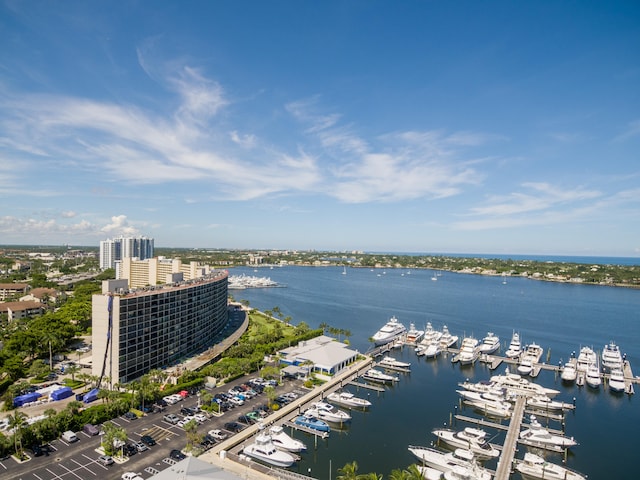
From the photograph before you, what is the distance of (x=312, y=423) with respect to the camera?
38.2 meters

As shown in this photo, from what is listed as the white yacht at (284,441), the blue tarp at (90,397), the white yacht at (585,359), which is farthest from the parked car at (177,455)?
the white yacht at (585,359)

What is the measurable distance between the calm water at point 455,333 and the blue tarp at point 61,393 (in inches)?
1055

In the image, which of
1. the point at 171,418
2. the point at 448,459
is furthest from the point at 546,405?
the point at 171,418

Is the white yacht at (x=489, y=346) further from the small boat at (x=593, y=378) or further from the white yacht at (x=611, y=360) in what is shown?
the white yacht at (x=611, y=360)

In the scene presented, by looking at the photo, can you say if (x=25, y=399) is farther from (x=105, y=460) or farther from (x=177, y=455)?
(x=177, y=455)

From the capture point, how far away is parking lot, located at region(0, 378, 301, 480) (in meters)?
27.9

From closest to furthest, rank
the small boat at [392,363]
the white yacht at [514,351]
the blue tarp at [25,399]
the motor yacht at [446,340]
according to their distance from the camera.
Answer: the blue tarp at [25,399] < the small boat at [392,363] < the white yacht at [514,351] < the motor yacht at [446,340]

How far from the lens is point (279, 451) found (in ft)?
107

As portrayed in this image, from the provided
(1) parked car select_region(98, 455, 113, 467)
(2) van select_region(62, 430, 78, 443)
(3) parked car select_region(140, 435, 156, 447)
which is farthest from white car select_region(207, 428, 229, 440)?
(2) van select_region(62, 430, 78, 443)

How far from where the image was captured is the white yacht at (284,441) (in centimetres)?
3338

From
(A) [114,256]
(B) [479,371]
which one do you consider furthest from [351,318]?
(A) [114,256]

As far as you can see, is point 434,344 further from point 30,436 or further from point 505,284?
point 505,284

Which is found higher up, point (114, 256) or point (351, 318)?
point (114, 256)

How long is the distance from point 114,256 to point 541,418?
196141mm
